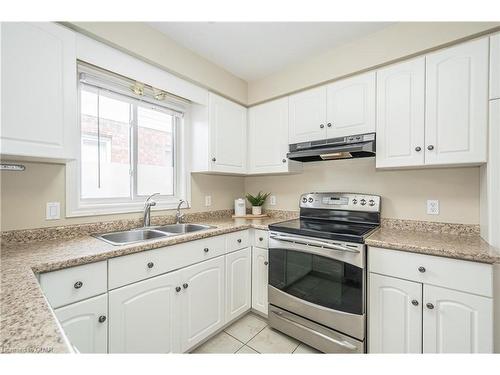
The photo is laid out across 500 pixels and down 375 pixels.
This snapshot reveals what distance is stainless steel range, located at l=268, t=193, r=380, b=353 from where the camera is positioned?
1.48 metres

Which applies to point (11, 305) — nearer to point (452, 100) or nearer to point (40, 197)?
point (40, 197)

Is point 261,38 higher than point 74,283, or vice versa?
point 261,38

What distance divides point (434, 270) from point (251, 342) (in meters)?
1.36

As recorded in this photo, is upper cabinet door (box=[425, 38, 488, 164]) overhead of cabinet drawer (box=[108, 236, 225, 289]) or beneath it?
overhead

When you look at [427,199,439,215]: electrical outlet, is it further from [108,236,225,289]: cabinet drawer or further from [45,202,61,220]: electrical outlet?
[45,202,61,220]: electrical outlet

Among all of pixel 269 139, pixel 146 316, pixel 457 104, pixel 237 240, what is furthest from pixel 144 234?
pixel 457 104

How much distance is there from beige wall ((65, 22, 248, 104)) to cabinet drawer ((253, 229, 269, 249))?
4.73ft

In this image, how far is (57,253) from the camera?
3.69ft

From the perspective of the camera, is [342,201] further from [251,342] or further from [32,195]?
[32,195]

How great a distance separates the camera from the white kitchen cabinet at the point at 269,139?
231cm

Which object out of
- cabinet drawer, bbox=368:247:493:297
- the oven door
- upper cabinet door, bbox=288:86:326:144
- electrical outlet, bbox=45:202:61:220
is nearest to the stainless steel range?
the oven door

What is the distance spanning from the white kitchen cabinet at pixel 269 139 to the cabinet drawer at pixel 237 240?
0.74 meters

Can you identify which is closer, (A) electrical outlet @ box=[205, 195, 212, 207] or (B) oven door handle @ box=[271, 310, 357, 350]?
(B) oven door handle @ box=[271, 310, 357, 350]

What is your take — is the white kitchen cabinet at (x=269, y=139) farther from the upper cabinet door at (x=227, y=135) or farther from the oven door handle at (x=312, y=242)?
the oven door handle at (x=312, y=242)
